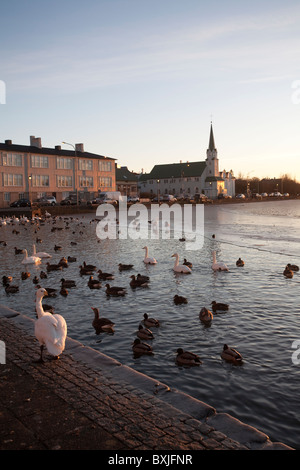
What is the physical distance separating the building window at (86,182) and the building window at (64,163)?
12.9 ft

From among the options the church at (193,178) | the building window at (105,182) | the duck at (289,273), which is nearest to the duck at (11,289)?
the duck at (289,273)

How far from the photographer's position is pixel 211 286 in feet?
54.7

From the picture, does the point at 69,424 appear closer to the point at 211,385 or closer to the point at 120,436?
the point at 120,436

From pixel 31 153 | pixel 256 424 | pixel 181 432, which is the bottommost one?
pixel 256 424

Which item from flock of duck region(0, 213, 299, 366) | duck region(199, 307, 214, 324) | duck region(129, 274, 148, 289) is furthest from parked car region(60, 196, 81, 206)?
duck region(199, 307, 214, 324)

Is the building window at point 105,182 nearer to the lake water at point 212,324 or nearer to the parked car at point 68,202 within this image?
the parked car at point 68,202

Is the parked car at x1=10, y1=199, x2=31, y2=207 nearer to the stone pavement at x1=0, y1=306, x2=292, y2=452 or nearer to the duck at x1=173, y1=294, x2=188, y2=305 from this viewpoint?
the duck at x1=173, y1=294, x2=188, y2=305

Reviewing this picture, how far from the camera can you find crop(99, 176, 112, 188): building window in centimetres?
8738

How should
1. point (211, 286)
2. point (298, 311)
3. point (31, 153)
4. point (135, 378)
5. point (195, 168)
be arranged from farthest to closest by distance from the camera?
point (195, 168)
point (31, 153)
point (211, 286)
point (298, 311)
point (135, 378)

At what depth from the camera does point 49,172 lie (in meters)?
75.2

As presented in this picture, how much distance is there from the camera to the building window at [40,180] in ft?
239

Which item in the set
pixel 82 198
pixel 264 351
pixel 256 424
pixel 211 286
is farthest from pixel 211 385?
pixel 82 198

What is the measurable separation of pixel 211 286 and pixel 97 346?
7725mm

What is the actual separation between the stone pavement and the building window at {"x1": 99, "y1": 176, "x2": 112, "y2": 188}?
80.6m
